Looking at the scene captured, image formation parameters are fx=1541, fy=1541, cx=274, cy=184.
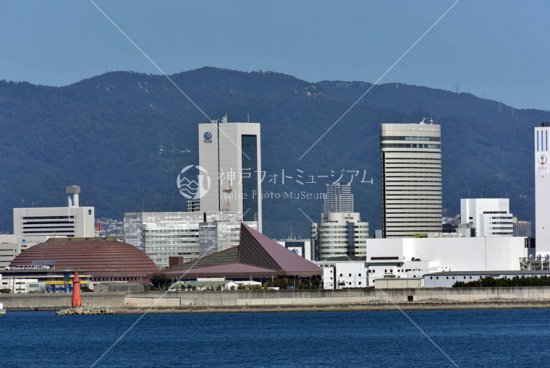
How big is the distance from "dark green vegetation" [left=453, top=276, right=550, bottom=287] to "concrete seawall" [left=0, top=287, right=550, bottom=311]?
3.73 meters

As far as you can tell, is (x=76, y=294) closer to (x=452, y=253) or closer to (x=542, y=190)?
(x=452, y=253)

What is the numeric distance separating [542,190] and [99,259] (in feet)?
183

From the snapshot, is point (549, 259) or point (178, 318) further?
point (549, 259)

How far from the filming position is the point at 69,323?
10675cm

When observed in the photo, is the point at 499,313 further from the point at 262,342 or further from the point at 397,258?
the point at 397,258

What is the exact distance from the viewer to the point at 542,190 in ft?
575

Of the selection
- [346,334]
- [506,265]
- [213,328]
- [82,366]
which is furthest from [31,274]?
[82,366]

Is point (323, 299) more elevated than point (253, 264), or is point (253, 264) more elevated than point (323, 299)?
point (253, 264)

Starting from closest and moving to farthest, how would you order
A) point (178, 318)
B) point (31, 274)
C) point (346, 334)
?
point (346, 334), point (178, 318), point (31, 274)

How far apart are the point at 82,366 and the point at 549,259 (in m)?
117

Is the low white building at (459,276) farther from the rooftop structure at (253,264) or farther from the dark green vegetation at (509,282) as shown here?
the rooftop structure at (253,264)

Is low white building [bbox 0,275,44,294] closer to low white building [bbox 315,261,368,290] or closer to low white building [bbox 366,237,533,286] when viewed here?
low white building [bbox 315,261,368,290]

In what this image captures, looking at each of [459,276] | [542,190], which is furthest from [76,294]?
[542,190]

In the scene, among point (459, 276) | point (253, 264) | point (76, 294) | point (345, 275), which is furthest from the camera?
point (253, 264)
